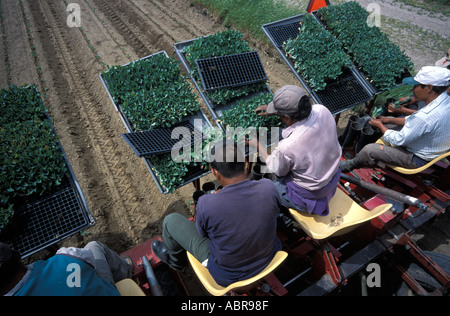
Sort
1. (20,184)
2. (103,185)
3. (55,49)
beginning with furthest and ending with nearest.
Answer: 1. (55,49)
2. (103,185)
3. (20,184)

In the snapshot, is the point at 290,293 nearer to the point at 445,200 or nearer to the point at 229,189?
the point at 229,189

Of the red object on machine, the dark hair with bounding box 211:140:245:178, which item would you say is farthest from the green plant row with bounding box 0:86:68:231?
the red object on machine

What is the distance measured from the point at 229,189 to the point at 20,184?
9.16 feet

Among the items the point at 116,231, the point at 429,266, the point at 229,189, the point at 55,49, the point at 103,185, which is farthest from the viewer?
the point at 55,49

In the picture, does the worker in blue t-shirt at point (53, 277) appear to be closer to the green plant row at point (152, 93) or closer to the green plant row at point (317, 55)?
the green plant row at point (152, 93)

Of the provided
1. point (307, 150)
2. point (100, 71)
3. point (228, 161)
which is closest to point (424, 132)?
point (307, 150)

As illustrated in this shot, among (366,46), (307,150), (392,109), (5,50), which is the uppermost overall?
(366,46)

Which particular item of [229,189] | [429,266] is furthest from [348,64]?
[229,189]

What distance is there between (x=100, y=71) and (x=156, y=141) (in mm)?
5536

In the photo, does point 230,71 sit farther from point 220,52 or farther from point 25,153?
point 25,153

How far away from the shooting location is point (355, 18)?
19.3ft

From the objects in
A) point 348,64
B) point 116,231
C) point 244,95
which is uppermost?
point 348,64

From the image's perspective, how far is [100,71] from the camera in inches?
321

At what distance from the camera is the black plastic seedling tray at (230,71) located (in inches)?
181
